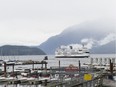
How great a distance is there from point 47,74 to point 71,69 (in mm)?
4908

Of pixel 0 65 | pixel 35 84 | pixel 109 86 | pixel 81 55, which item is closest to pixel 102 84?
pixel 109 86

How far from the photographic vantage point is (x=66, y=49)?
651ft

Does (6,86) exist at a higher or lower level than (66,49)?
lower

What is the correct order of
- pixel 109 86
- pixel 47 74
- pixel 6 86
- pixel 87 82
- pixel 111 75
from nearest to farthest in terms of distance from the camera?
pixel 87 82 → pixel 109 86 → pixel 6 86 → pixel 111 75 → pixel 47 74

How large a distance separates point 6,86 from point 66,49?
145 meters

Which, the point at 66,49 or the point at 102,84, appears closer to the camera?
the point at 102,84

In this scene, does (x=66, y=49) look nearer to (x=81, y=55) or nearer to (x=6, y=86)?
(x=81, y=55)

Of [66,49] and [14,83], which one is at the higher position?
[66,49]

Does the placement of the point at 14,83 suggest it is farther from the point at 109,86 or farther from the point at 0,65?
the point at 0,65

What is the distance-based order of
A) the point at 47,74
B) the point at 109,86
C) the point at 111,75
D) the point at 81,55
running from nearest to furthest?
the point at 109,86 < the point at 111,75 < the point at 47,74 < the point at 81,55

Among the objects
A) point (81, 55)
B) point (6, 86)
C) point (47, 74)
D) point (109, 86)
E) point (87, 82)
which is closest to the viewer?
point (87, 82)

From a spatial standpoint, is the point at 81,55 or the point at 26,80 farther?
the point at 81,55

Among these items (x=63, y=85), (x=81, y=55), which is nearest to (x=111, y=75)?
(x=63, y=85)

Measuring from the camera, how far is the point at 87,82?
38031 mm
